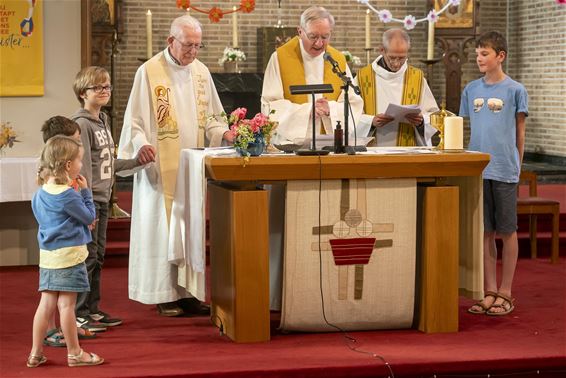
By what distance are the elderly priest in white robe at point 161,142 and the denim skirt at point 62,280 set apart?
4.03ft

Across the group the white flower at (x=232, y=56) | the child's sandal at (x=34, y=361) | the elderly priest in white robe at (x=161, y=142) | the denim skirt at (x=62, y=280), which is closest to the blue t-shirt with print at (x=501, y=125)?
the elderly priest in white robe at (x=161, y=142)

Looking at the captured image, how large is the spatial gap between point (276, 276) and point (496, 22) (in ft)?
30.4

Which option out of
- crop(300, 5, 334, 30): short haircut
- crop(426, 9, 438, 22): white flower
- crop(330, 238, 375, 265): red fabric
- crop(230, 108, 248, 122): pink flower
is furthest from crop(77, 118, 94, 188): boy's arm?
crop(426, 9, 438, 22): white flower

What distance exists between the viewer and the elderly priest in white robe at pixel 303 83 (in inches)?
242

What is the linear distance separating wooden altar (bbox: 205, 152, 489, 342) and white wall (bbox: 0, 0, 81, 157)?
2429 millimetres

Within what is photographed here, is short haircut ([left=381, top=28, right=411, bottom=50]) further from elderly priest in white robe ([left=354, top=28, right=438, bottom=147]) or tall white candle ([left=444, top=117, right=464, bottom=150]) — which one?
tall white candle ([left=444, top=117, right=464, bottom=150])

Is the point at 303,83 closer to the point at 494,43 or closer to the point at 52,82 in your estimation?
the point at 494,43

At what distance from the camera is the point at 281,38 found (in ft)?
42.4

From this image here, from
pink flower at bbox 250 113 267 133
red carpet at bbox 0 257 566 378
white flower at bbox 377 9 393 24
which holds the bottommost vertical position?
red carpet at bbox 0 257 566 378

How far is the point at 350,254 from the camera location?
5.45 metres

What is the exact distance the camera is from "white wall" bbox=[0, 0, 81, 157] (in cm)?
770

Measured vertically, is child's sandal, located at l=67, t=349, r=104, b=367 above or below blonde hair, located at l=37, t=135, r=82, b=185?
below

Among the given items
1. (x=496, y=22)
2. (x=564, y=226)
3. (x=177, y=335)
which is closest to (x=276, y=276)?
(x=177, y=335)

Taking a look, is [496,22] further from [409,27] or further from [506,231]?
[506,231]
